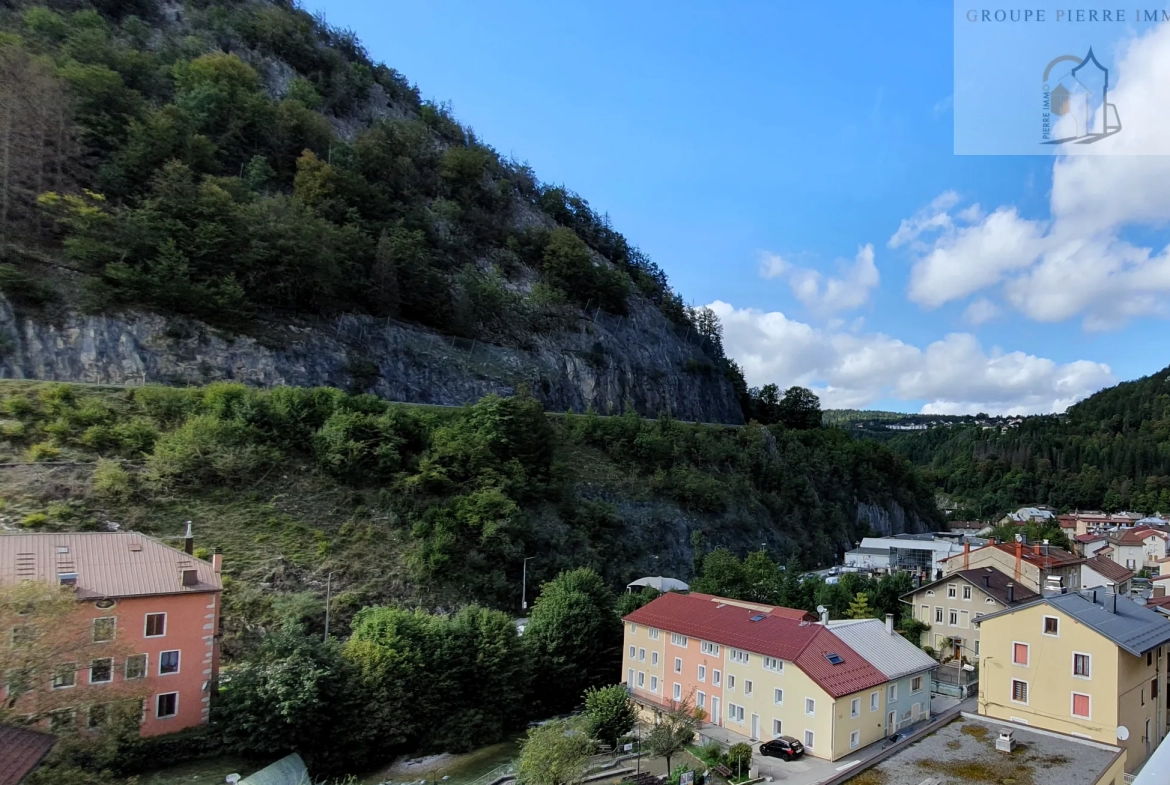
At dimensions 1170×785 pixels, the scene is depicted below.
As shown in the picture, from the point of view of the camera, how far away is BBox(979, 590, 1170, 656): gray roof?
49.9ft

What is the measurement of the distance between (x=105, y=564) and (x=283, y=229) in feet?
77.4

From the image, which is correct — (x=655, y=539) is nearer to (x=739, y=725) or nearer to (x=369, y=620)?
(x=739, y=725)

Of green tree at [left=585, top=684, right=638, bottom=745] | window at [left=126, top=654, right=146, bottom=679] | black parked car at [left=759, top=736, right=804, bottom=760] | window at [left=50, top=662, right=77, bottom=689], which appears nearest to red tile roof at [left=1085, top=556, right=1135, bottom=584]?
black parked car at [left=759, top=736, right=804, bottom=760]

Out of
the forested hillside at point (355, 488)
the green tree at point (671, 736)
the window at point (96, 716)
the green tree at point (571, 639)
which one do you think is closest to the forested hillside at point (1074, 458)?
the forested hillside at point (355, 488)

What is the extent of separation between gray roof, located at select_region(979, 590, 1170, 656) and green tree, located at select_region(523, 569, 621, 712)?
13279 mm

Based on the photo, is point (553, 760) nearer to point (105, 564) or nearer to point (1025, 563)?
point (105, 564)

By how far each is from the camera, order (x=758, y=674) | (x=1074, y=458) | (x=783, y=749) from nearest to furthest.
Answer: (x=783, y=749), (x=758, y=674), (x=1074, y=458)

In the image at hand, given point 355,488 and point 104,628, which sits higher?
point 355,488

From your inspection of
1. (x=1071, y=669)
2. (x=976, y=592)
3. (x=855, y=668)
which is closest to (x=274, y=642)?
(x=855, y=668)

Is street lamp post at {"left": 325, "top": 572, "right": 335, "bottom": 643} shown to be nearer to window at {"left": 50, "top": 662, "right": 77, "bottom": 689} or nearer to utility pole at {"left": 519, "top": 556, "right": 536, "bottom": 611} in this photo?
window at {"left": 50, "top": 662, "right": 77, "bottom": 689}

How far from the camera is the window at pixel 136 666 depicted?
16.0 meters

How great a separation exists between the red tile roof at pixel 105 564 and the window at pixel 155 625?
612mm

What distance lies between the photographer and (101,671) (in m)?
15.6

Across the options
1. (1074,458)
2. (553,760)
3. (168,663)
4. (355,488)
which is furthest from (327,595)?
(1074,458)
